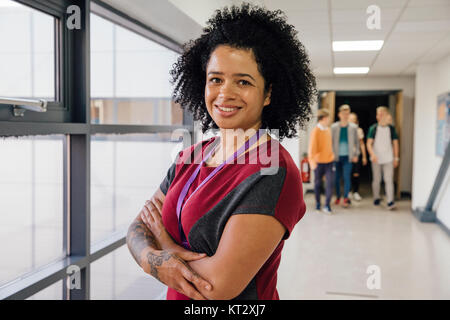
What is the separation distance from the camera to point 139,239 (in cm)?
123

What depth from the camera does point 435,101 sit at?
6.31m

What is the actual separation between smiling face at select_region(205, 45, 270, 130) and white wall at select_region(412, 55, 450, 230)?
18.7ft

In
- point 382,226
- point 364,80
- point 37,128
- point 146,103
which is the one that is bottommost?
point 382,226

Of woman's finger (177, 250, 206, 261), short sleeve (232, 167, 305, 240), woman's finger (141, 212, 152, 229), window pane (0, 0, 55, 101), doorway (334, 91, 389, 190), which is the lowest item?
woman's finger (177, 250, 206, 261)

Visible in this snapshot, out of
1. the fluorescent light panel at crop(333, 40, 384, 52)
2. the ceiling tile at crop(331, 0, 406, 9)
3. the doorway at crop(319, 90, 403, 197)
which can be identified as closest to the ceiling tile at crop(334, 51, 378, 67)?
the fluorescent light panel at crop(333, 40, 384, 52)

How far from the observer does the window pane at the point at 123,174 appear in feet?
8.57

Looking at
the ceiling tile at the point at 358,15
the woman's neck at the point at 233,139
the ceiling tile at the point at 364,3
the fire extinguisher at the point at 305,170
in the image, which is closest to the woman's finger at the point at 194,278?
the woman's neck at the point at 233,139

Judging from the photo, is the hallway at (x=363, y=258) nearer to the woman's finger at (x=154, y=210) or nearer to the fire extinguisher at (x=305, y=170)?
the fire extinguisher at (x=305, y=170)

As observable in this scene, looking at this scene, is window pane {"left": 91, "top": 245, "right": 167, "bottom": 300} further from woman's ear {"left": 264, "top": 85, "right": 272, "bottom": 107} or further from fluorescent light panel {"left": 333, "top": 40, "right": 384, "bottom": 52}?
fluorescent light panel {"left": 333, "top": 40, "right": 384, "bottom": 52}

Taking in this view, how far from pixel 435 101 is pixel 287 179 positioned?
240 inches

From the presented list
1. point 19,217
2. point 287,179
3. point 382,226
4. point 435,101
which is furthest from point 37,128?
point 435,101

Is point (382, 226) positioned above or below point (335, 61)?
below

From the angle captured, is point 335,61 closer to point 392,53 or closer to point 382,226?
point 392,53

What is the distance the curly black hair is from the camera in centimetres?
114
